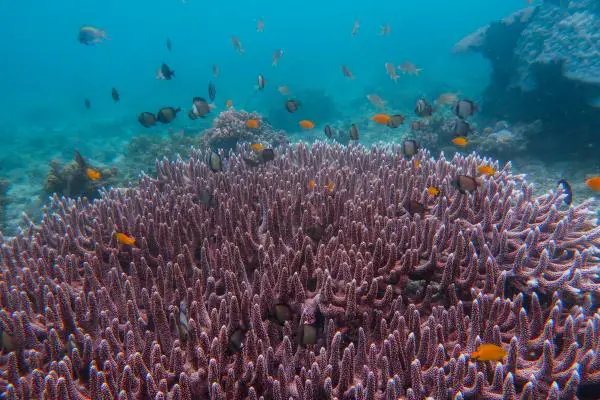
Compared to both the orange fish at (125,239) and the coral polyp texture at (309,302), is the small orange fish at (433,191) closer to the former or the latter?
the coral polyp texture at (309,302)

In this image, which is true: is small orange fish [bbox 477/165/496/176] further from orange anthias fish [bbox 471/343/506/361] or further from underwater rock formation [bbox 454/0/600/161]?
underwater rock formation [bbox 454/0/600/161]

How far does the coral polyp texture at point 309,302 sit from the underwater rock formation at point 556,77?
30.7ft

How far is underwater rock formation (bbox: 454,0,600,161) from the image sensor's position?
449 inches

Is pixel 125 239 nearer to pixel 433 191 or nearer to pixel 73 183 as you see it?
pixel 433 191

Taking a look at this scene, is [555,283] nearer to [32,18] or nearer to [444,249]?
[444,249]

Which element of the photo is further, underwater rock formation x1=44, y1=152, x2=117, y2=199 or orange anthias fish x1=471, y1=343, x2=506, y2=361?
underwater rock formation x1=44, y1=152, x2=117, y2=199

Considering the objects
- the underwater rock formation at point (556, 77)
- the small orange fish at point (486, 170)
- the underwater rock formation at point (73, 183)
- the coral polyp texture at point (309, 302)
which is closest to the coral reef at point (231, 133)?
the underwater rock formation at point (73, 183)

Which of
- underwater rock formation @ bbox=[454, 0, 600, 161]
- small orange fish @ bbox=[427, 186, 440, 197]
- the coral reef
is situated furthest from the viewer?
the coral reef

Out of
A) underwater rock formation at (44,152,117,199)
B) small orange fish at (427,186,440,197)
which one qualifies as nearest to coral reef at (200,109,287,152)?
underwater rock formation at (44,152,117,199)

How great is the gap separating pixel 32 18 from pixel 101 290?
198 meters

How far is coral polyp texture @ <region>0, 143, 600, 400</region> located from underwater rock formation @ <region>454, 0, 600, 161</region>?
937 centimetres

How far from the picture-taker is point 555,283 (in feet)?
10.7

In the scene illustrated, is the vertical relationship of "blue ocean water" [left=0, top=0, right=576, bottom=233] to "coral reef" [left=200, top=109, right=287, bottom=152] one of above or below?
above

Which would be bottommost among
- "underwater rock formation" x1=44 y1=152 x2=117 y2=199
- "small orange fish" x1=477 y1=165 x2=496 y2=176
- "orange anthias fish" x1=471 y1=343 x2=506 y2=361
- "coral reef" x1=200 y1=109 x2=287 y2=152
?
"orange anthias fish" x1=471 y1=343 x2=506 y2=361
